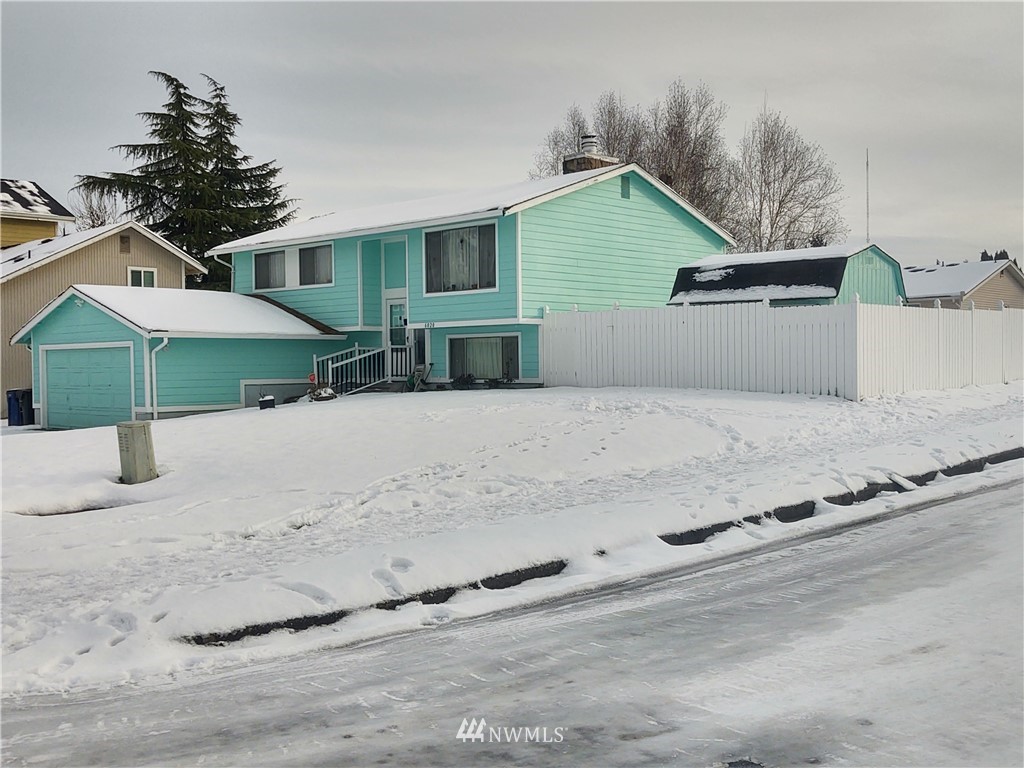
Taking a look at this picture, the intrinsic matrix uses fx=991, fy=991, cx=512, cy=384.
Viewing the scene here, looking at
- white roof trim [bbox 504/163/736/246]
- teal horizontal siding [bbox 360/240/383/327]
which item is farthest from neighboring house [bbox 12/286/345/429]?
white roof trim [bbox 504/163/736/246]

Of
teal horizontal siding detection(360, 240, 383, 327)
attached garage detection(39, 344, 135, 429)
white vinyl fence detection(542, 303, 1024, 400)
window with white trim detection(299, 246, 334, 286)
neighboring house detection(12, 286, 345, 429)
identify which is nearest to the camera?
white vinyl fence detection(542, 303, 1024, 400)

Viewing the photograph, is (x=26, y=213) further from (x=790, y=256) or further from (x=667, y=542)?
(x=667, y=542)

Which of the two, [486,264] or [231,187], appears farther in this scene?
[231,187]

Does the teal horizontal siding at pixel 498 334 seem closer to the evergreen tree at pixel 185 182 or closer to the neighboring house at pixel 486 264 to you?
the neighboring house at pixel 486 264

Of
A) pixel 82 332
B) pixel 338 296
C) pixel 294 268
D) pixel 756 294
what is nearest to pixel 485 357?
pixel 338 296

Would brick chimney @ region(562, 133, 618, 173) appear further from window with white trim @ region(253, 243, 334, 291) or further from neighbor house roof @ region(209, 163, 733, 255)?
window with white trim @ region(253, 243, 334, 291)

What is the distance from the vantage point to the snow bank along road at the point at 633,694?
4.55 meters

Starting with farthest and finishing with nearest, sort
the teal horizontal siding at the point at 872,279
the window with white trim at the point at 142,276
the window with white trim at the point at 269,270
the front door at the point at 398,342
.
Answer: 1. the window with white trim at the point at 142,276
2. the window with white trim at the point at 269,270
3. the front door at the point at 398,342
4. the teal horizontal siding at the point at 872,279

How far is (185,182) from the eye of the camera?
4794 cm

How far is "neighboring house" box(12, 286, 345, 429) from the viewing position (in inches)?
969

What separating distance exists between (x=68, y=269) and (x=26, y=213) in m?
8.21

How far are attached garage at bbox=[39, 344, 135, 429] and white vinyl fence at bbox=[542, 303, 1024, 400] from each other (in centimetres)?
1076

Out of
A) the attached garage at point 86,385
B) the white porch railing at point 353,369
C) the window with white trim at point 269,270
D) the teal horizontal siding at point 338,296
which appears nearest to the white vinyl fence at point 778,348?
the white porch railing at point 353,369

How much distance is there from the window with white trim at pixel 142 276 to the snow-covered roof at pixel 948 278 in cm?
3454
